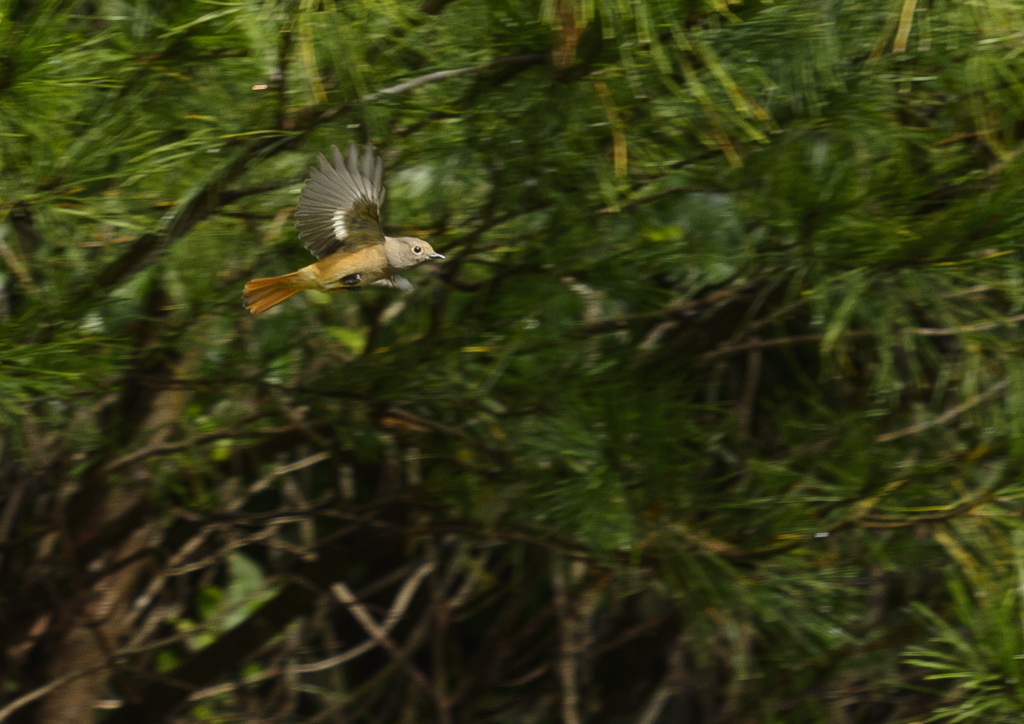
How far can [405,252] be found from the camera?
0.69 m

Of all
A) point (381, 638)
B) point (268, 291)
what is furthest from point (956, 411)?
point (381, 638)

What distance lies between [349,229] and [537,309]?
1.14ft

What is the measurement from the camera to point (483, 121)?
900 millimetres

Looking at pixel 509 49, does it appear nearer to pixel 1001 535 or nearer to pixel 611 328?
pixel 611 328

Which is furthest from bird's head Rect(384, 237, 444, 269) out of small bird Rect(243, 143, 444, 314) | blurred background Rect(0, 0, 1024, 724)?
blurred background Rect(0, 0, 1024, 724)

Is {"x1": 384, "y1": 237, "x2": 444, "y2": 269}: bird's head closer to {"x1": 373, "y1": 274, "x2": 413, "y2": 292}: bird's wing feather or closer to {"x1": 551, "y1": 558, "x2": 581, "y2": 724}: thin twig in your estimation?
{"x1": 373, "y1": 274, "x2": 413, "y2": 292}: bird's wing feather

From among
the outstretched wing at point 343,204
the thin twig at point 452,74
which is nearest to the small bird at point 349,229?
the outstretched wing at point 343,204

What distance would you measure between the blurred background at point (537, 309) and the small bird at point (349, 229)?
72mm

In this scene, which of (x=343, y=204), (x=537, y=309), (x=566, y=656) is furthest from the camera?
(x=566, y=656)

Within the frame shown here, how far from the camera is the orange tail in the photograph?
704 millimetres

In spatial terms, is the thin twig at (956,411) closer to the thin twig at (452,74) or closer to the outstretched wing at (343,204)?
the thin twig at (452,74)

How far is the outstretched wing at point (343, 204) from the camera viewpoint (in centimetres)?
66

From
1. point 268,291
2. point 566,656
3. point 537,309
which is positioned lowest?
point 566,656

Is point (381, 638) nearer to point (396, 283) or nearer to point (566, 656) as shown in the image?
point (566, 656)
